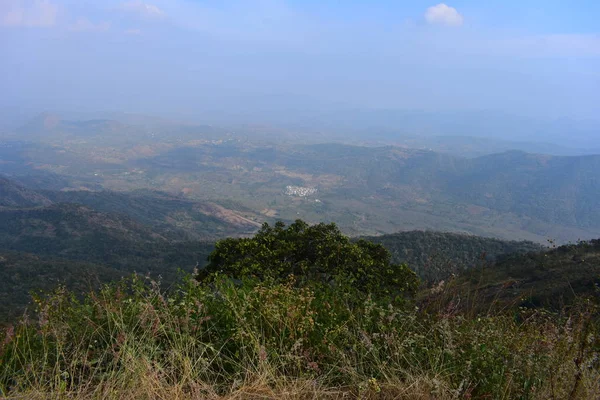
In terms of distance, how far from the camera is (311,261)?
9852 mm

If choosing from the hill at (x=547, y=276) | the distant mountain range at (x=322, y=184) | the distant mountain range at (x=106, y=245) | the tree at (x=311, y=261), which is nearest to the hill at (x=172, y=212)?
the distant mountain range at (x=106, y=245)

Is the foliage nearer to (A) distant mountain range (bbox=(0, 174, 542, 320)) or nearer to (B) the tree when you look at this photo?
(B) the tree

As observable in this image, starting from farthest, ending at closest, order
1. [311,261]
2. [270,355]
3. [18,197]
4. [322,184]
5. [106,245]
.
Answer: [322,184]
[18,197]
[106,245]
[311,261]
[270,355]

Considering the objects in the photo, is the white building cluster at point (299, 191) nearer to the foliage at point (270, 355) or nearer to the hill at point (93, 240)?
the hill at point (93, 240)

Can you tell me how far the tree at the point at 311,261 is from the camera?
8.91 m

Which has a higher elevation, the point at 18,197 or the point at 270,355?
the point at 270,355

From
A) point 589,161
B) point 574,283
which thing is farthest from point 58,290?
point 589,161

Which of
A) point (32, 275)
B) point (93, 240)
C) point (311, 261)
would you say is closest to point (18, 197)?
point (93, 240)

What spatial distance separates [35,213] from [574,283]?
65310 millimetres

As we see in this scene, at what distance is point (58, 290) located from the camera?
326cm

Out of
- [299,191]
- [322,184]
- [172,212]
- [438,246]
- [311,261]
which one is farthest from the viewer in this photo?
[322,184]

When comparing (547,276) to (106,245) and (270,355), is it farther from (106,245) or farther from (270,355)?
(106,245)

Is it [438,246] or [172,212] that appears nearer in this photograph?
[438,246]

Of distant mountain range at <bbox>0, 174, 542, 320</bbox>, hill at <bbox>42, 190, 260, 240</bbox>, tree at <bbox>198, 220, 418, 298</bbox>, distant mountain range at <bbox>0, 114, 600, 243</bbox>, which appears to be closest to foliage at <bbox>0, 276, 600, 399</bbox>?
tree at <bbox>198, 220, 418, 298</bbox>
